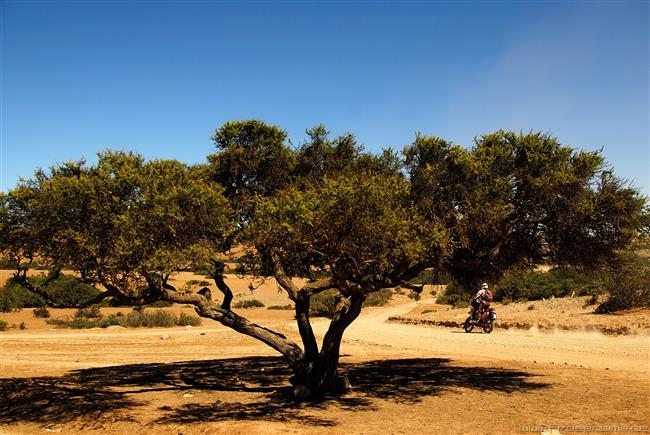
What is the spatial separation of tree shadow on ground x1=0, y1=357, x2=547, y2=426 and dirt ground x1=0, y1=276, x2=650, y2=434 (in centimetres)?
4

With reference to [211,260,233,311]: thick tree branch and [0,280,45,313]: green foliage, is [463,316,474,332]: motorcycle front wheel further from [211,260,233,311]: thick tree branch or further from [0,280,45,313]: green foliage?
[0,280,45,313]: green foliage

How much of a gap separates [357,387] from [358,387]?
1.2 inches

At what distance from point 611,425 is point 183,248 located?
950 cm

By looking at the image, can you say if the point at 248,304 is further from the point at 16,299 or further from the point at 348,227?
the point at 348,227

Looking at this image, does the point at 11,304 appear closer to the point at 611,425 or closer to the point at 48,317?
the point at 48,317


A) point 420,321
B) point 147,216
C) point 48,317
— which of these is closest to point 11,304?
point 48,317

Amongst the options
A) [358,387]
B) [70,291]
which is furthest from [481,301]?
[70,291]

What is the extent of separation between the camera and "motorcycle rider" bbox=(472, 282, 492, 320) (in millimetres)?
25647

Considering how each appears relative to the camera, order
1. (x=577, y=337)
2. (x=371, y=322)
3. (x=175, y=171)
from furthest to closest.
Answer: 1. (x=371, y=322)
2. (x=577, y=337)
3. (x=175, y=171)

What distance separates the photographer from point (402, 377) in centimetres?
1606

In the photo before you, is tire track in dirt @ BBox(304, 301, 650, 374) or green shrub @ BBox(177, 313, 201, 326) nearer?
tire track in dirt @ BBox(304, 301, 650, 374)

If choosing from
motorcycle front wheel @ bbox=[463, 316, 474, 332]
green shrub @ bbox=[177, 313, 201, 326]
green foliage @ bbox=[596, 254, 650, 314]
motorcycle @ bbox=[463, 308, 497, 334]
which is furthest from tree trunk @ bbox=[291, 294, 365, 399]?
green shrub @ bbox=[177, 313, 201, 326]

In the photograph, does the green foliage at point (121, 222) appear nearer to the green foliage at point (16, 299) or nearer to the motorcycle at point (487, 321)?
the motorcycle at point (487, 321)

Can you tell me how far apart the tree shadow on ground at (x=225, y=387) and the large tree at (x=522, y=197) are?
4.06 m
